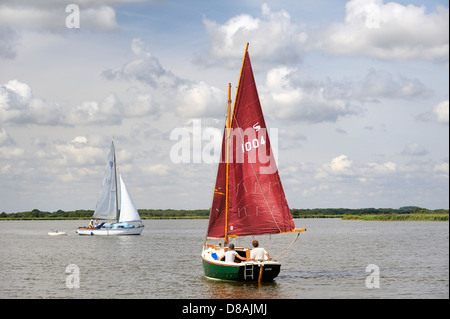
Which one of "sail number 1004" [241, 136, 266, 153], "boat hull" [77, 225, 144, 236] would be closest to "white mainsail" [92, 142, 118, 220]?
"boat hull" [77, 225, 144, 236]

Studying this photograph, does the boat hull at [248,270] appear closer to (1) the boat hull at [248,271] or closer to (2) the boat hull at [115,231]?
(1) the boat hull at [248,271]

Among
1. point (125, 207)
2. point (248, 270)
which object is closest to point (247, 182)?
point (248, 270)

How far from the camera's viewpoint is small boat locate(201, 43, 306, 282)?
36.4 metres

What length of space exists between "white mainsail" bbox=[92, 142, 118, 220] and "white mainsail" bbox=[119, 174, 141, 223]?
1.19 m

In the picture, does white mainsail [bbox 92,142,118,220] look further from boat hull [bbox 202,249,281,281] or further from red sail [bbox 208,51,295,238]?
boat hull [bbox 202,249,281,281]

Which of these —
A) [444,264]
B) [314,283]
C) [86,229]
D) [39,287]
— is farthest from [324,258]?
[86,229]

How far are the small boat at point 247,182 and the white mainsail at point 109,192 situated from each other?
192 feet

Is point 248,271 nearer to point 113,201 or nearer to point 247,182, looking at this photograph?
point 247,182

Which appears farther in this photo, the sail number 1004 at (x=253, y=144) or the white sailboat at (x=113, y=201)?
the white sailboat at (x=113, y=201)

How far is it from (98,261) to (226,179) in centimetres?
2371

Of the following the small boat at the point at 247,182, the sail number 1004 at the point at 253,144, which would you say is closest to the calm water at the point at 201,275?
the small boat at the point at 247,182

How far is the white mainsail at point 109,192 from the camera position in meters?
93.6
